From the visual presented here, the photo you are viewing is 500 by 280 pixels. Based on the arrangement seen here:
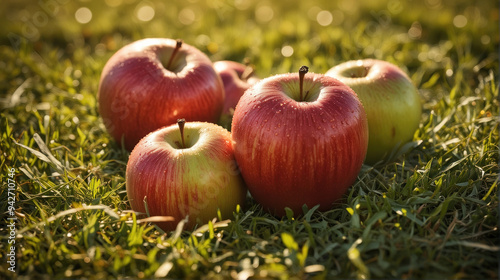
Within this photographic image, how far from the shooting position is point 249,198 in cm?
273

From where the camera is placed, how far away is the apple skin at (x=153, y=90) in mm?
2863

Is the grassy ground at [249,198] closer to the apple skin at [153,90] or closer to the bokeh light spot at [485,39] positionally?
the bokeh light spot at [485,39]

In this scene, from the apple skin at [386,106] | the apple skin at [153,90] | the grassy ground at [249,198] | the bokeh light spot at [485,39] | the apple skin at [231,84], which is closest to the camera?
the grassy ground at [249,198]

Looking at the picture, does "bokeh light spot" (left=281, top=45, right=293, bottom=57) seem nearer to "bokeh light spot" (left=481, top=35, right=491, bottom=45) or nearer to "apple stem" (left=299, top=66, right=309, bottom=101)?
"bokeh light spot" (left=481, top=35, right=491, bottom=45)

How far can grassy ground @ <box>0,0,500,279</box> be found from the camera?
2049 mm

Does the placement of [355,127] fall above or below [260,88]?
below

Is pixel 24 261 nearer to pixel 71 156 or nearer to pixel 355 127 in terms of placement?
Answer: pixel 71 156

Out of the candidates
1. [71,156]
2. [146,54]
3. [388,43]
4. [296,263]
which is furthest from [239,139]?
[388,43]

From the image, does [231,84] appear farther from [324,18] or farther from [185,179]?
[324,18]

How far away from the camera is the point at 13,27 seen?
17.9 ft

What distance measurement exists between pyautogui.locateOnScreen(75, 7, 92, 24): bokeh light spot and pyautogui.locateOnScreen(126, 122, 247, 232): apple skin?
4294 millimetres

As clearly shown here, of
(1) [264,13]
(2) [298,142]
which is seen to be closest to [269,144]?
(2) [298,142]

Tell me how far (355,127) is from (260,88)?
547 millimetres

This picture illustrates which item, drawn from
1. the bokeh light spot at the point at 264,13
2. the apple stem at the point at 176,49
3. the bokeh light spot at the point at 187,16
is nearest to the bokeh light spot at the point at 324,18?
the bokeh light spot at the point at 264,13
